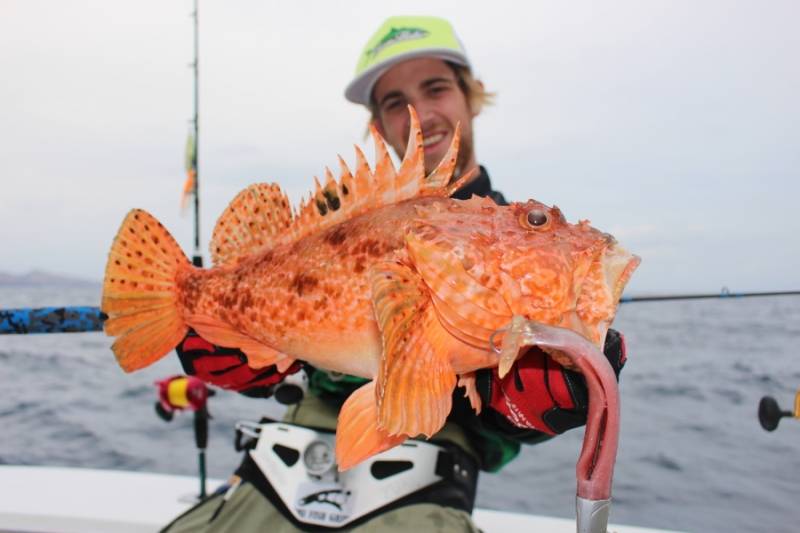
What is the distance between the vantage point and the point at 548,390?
2027 millimetres

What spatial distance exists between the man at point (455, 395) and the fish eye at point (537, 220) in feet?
1.14

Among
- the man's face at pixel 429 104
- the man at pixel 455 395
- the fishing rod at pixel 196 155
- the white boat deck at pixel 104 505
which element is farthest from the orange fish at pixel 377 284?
the white boat deck at pixel 104 505

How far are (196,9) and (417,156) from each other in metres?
4.30

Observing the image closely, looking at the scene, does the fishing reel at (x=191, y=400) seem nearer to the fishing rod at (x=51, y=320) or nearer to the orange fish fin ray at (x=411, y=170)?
the fishing rod at (x=51, y=320)

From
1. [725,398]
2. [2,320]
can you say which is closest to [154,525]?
[2,320]

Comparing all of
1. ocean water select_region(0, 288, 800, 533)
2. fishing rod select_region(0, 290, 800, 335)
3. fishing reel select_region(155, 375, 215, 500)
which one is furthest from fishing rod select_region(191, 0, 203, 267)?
ocean water select_region(0, 288, 800, 533)

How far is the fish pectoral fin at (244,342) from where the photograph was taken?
2.34 meters

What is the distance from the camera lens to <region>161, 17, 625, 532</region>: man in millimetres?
2102

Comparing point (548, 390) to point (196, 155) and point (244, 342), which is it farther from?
point (196, 155)

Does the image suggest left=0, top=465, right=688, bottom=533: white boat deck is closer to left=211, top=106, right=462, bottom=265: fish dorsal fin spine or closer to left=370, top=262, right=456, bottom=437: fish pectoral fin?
left=211, top=106, right=462, bottom=265: fish dorsal fin spine

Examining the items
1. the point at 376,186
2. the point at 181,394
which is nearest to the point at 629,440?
the point at 181,394

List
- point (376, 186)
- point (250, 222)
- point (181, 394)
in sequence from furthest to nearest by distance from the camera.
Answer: point (181, 394), point (250, 222), point (376, 186)

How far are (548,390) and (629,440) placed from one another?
8.72 metres

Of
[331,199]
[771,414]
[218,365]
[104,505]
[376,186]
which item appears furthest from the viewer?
[104,505]
